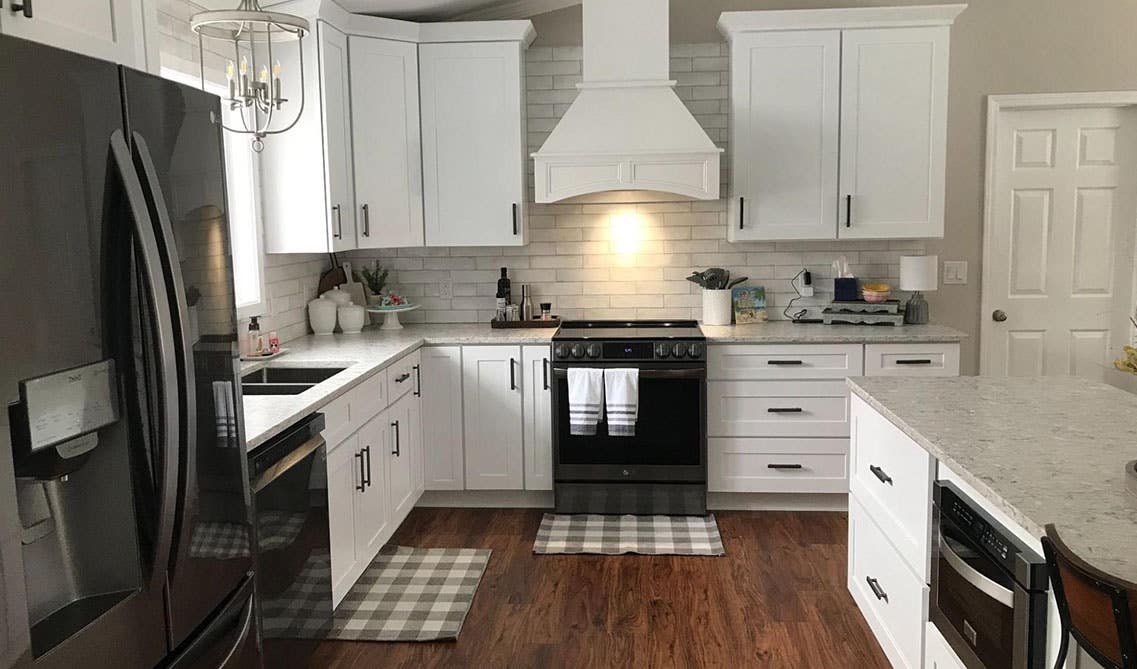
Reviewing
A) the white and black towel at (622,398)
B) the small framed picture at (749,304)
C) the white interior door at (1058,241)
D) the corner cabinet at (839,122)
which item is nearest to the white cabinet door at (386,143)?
the white and black towel at (622,398)

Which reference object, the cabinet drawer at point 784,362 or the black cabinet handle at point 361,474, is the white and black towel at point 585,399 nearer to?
the cabinet drawer at point 784,362

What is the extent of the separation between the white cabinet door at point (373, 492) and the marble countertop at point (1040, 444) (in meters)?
1.87

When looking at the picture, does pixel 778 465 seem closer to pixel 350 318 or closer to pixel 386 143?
pixel 350 318

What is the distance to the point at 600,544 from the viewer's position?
423 cm

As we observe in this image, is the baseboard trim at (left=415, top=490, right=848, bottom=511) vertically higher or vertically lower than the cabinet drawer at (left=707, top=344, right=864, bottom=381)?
lower

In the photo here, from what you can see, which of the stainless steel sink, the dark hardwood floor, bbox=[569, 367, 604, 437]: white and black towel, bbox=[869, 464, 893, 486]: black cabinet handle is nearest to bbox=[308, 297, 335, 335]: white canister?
the stainless steel sink

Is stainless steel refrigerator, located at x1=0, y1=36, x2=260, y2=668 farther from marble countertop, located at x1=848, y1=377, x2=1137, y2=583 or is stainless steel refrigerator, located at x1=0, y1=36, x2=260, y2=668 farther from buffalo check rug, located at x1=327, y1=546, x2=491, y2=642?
marble countertop, located at x1=848, y1=377, x2=1137, y2=583

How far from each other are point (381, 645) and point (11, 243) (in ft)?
7.47

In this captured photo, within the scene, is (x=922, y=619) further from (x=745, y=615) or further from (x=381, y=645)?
(x=381, y=645)

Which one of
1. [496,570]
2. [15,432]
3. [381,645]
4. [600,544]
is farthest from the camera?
[600,544]

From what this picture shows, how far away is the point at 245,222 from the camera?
415 centimetres

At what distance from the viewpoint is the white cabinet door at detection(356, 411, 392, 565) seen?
141 inches

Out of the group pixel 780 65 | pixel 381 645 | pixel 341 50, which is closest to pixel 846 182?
pixel 780 65

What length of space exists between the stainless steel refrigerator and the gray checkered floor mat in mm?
2297
